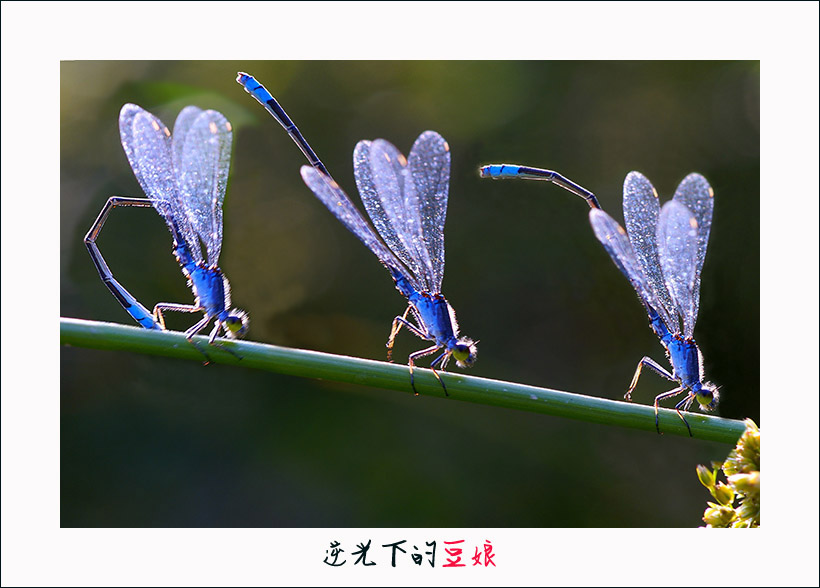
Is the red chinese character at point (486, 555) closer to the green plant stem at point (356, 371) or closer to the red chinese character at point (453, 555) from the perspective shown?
the red chinese character at point (453, 555)

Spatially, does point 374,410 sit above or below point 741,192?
below

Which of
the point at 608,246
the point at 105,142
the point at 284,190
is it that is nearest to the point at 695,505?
the point at 608,246

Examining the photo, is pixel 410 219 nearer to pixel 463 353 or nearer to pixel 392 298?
pixel 463 353

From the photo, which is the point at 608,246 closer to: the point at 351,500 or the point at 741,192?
the point at 741,192

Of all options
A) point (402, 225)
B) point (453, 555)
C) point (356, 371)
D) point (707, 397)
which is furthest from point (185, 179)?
point (707, 397)

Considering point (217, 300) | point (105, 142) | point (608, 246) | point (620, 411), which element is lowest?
point (620, 411)

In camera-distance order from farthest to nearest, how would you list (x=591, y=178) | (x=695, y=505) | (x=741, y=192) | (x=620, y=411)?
(x=591, y=178)
(x=695, y=505)
(x=741, y=192)
(x=620, y=411)
